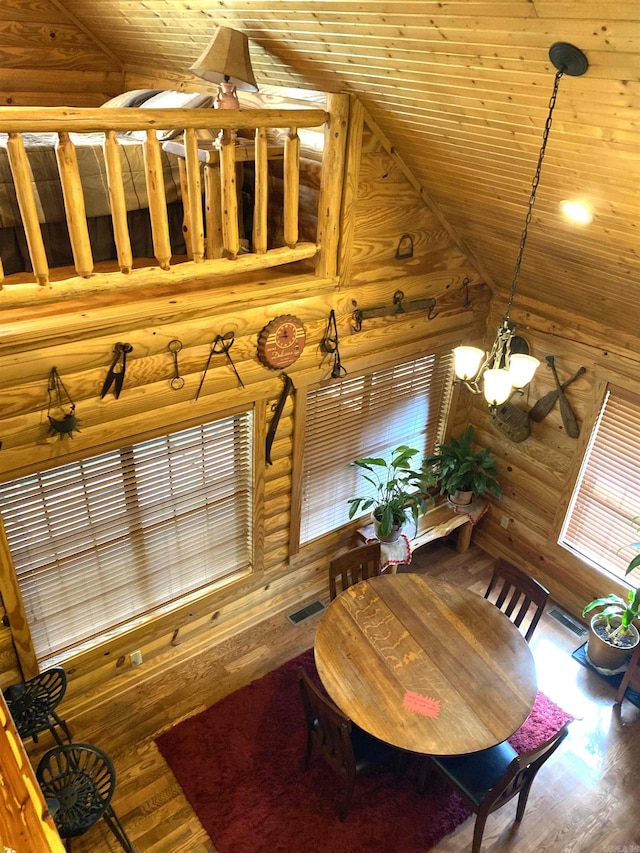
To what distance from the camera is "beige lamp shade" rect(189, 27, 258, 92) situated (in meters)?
2.71

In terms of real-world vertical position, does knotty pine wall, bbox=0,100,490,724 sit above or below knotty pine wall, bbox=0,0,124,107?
below

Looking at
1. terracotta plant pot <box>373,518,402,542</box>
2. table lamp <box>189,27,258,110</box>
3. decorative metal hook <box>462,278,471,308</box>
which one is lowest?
terracotta plant pot <box>373,518,402,542</box>

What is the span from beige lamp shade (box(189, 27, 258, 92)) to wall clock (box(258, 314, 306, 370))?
117cm

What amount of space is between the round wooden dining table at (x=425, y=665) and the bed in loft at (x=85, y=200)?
2.30 m

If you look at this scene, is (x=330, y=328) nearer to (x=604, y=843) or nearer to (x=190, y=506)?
(x=190, y=506)

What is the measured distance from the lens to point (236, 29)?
292 cm

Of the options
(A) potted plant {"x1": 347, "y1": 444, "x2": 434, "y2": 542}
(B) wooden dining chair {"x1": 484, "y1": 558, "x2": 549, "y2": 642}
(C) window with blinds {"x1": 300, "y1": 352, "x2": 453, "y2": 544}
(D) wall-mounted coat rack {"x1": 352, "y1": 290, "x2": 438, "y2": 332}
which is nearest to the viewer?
(B) wooden dining chair {"x1": 484, "y1": 558, "x2": 549, "y2": 642}

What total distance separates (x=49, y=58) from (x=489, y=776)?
16.5 ft

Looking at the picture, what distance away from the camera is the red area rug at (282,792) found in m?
3.19

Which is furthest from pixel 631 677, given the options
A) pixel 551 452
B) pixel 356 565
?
pixel 356 565

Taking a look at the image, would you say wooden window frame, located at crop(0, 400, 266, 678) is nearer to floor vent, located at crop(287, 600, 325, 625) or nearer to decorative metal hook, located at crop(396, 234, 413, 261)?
floor vent, located at crop(287, 600, 325, 625)

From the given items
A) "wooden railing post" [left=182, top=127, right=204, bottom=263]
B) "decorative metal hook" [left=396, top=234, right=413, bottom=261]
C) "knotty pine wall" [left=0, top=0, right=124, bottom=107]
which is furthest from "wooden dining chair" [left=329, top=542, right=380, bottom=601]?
"knotty pine wall" [left=0, top=0, right=124, bottom=107]

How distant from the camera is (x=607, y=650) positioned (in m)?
4.03

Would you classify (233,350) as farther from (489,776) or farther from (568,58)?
(489,776)
